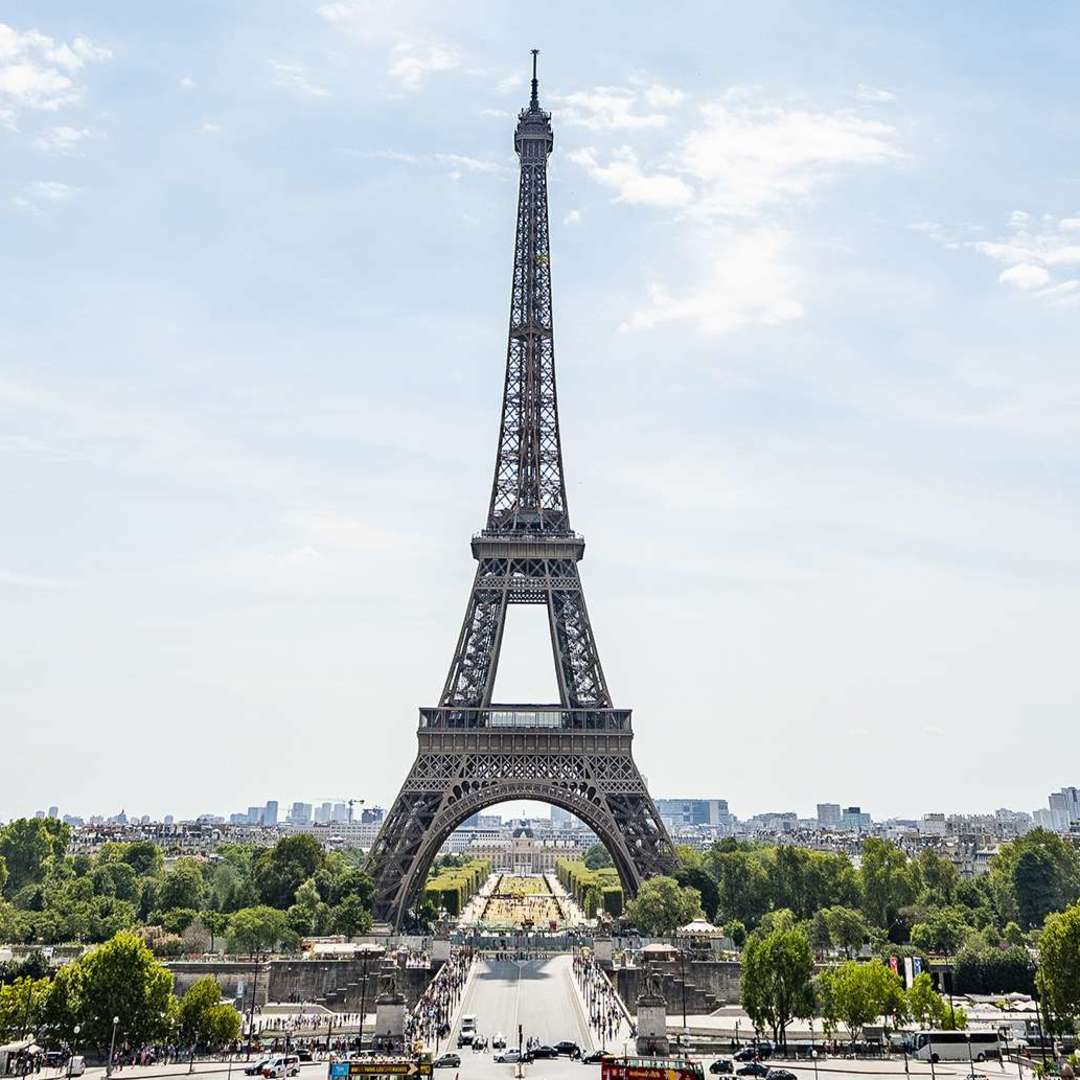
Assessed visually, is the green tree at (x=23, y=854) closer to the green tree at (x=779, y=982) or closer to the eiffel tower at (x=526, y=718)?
the eiffel tower at (x=526, y=718)

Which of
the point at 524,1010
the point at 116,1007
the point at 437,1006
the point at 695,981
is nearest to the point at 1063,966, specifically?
the point at 695,981

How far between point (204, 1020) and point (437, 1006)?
12855mm

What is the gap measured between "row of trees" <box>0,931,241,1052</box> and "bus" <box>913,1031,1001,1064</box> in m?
29.7

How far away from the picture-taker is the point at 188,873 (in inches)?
3467

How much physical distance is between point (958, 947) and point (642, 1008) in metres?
33.8

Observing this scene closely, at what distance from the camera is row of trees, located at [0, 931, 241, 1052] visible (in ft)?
142

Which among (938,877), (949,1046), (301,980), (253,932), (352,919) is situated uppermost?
(938,877)

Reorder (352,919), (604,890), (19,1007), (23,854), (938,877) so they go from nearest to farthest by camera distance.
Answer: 1. (19,1007)
2. (352,919)
3. (938,877)
4. (23,854)
5. (604,890)

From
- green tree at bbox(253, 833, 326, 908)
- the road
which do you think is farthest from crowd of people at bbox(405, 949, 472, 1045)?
green tree at bbox(253, 833, 326, 908)

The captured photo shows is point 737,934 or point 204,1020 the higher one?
point 737,934

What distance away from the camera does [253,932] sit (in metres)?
67.9

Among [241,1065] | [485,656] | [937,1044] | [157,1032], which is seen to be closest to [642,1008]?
[937,1044]

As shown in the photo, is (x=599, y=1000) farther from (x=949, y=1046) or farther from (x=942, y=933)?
(x=942, y=933)

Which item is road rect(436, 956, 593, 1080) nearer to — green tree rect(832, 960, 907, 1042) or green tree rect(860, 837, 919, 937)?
green tree rect(832, 960, 907, 1042)
